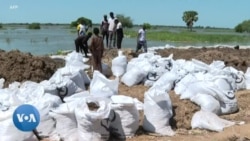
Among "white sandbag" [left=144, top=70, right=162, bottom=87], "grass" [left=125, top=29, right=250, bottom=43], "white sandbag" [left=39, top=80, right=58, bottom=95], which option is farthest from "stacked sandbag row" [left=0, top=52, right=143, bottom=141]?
"grass" [left=125, top=29, right=250, bottom=43]

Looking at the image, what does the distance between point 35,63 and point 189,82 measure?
9.72ft

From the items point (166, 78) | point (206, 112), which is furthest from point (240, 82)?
point (206, 112)

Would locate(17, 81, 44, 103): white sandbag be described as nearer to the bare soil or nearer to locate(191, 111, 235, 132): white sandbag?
the bare soil

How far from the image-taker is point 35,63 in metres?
8.84

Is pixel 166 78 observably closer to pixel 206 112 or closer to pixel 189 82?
pixel 189 82

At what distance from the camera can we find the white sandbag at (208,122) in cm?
595

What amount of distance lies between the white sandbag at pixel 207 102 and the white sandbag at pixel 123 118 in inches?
56.2

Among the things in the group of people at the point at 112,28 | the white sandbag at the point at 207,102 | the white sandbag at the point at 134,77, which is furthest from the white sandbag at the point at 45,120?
the group of people at the point at 112,28

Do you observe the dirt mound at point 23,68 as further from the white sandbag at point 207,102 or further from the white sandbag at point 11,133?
the white sandbag at point 11,133

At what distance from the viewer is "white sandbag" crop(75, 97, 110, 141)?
5.11 meters

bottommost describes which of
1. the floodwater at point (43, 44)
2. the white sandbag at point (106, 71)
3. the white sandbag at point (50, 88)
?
the floodwater at point (43, 44)

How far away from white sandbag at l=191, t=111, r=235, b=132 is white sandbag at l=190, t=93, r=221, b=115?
0.32 m

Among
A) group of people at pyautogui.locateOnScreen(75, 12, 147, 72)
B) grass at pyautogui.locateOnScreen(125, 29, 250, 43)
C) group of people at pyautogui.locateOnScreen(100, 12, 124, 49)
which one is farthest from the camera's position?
grass at pyautogui.locateOnScreen(125, 29, 250, 43)

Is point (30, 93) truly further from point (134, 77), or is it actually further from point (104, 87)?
point (134, 77)
